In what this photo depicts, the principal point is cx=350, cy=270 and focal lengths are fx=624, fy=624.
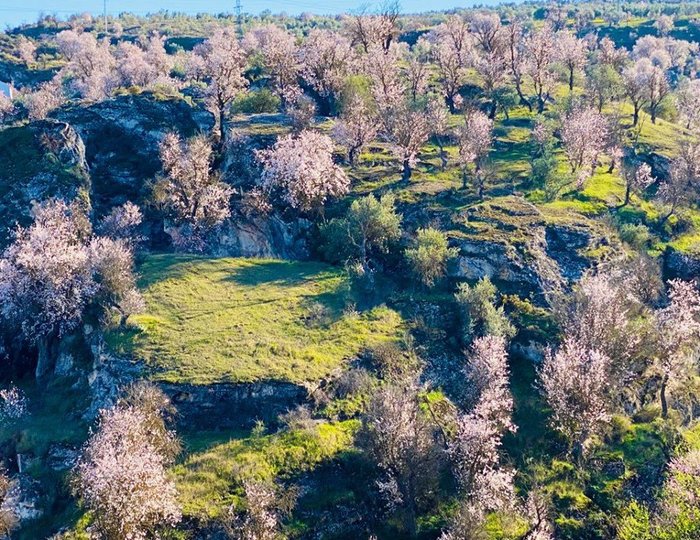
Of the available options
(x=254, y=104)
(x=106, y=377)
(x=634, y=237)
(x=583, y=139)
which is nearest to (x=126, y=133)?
(x=254, y=104)

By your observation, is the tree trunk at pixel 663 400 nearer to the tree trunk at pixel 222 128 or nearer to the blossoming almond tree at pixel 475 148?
the blossoming almond tree at pixel 475 148

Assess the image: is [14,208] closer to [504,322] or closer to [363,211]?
[363,211]

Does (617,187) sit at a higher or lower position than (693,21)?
lower

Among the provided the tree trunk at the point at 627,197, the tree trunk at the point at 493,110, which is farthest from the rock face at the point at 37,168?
the tree trunk at the point at 627,197

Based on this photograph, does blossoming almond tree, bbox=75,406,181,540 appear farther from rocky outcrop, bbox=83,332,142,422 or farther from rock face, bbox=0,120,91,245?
rock face, bbox=0,120,91,245

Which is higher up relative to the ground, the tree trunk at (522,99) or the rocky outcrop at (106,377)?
the tree trunk at (522,99)

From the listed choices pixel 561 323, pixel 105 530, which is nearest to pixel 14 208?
pixel 105 530

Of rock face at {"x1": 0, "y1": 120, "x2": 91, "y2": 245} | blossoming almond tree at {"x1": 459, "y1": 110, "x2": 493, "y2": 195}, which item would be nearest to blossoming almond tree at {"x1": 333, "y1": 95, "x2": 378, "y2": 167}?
blossoming almond tree at {"x1": 459, "y1": 110, "x2": 493, "y2": 195}
